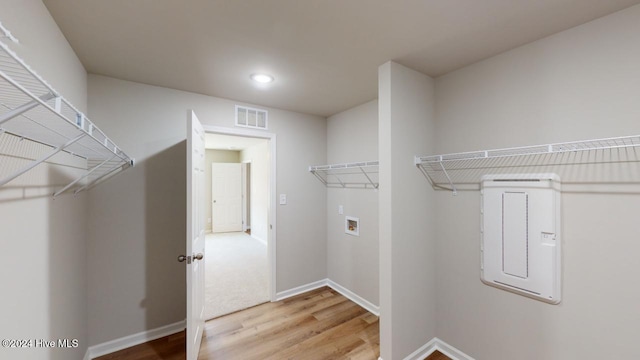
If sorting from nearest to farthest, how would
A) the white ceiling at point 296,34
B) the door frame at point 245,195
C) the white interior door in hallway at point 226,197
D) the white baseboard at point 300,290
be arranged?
the white ceiling at point 296,34, the white baseboard at point 300,290, the white interior door in hallway at point 226,197, the door frame at point 245,195

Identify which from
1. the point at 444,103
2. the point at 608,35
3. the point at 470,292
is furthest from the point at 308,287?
the point at 608,35

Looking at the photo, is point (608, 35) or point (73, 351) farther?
point (73, 351)

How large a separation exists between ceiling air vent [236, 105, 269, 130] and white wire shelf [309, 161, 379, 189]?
33.8 inches

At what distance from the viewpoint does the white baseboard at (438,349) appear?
6.52 feet

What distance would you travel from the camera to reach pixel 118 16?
1.38 m

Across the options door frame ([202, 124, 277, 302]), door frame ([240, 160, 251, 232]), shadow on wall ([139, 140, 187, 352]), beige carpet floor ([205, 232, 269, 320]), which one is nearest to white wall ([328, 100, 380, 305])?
door frame ([202, 124, 277, 302])

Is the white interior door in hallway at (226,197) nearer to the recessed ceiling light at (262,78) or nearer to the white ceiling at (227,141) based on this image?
the white ceiling at (227,141)

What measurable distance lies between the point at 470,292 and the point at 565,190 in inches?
39.2

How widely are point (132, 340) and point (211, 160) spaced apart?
547cm

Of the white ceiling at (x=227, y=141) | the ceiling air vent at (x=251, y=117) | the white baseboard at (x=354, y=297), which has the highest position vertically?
the white ceiling at (x=227, y=141)

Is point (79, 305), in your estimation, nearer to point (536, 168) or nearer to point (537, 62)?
point (536, 168)

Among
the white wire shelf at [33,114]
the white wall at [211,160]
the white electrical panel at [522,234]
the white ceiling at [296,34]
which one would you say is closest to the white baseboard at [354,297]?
the white electrical panel at [522,234]

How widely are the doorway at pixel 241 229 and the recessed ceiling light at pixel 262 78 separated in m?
0.73

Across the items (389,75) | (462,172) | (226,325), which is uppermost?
(389,75)
